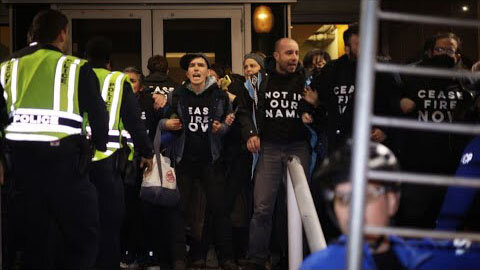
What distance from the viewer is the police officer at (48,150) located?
5047 mm

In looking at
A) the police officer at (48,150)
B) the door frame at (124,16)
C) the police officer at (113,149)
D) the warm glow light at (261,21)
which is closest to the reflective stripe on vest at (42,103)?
the police officer at (48,150)

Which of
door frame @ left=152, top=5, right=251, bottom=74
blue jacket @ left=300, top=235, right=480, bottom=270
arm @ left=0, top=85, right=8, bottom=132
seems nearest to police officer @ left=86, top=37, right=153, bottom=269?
arm @ left=0, top=85, right=8, bottom=132

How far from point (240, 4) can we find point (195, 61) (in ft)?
10.8

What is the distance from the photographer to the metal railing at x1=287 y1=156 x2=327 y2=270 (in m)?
3.39

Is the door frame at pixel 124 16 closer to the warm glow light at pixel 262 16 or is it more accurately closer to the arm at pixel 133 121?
the warm glow light at pixel 262 16

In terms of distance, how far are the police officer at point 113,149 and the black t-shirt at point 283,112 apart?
1116 millimetres

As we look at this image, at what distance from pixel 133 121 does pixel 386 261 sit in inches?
173

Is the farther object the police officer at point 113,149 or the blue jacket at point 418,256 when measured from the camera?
the police officer at point 113,149

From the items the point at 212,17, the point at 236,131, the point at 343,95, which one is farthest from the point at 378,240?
the point at 212,17

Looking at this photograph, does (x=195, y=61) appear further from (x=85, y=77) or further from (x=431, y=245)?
(x=431, y=245)

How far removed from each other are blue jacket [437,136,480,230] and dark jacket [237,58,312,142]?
2.68 m

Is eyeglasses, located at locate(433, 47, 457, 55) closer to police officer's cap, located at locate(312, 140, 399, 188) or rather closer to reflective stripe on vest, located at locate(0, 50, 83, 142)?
reflective stripe on vest, located at locate(0, 50, 83, 142)

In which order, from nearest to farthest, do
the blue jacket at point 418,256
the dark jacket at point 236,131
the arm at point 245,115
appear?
the blue jacket at point 418,256, the arm at point 245,115, the dark jacket at point 236,131

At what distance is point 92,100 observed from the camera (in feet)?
17.4
